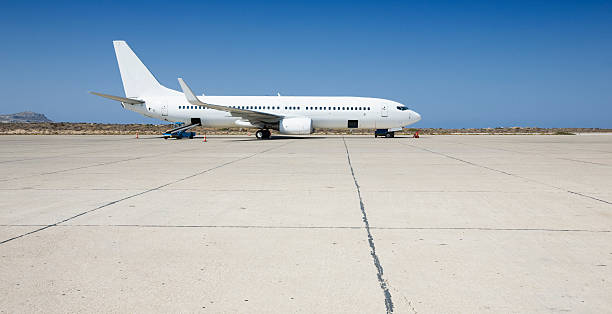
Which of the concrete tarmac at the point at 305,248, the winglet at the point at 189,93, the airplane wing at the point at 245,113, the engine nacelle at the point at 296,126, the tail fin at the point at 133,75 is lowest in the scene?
the concrete tarmac at the point at 305,248

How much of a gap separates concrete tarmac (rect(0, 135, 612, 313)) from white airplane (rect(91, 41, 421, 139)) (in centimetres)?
2116

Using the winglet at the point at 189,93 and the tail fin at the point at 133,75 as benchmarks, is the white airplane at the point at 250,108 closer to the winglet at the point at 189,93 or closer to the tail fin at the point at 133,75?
the tail fin at the point at 133,75

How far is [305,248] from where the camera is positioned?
391 centimetres

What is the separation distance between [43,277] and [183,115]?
2685 cm

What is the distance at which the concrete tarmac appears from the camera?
2.81 metres

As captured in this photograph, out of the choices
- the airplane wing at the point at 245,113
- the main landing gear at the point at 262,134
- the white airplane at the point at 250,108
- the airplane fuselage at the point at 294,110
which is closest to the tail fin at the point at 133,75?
the white airplane at the point at 250,108

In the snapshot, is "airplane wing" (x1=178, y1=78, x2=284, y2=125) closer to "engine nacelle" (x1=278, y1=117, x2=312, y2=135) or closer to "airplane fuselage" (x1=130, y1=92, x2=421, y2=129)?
"engine nacelle" (x1=278, y1=117, x2=312, y2=135)

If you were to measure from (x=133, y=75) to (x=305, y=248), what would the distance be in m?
29.3

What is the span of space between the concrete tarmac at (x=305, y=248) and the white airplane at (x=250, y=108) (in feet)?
69.4

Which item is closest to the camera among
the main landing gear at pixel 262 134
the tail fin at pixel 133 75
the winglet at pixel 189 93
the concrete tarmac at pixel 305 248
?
the concrete tarmac at pixel 305 248

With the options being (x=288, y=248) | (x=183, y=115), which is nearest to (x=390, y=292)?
(x=288, y=248)

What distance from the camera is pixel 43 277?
315 centimetres

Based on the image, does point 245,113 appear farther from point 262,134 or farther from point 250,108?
point 262,134

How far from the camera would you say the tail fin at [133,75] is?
29625 mm
